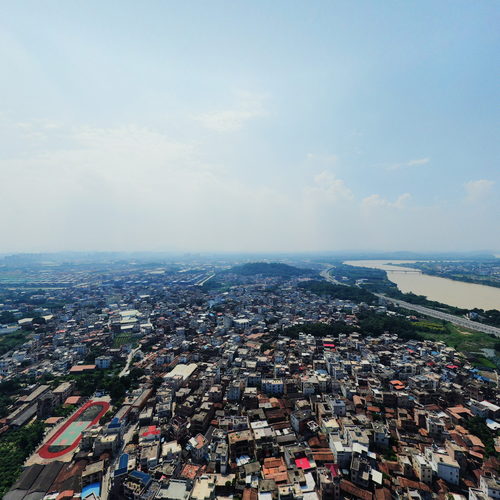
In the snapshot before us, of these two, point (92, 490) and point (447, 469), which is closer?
point (92, 490)

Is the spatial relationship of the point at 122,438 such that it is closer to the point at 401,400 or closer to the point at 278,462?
the point at 278,462

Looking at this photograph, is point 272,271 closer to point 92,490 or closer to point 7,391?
point 7,391

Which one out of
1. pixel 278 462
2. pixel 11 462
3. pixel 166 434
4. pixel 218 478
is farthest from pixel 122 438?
pixel 278 462

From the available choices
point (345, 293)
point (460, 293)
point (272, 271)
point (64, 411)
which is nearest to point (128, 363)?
point (64, 411)

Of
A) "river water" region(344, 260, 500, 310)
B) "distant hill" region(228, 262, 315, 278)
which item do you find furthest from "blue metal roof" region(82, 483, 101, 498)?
"distant hill" region(228, 262, 315, 278)

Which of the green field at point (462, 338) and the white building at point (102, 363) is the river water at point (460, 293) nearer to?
the green field at point (462, 338)

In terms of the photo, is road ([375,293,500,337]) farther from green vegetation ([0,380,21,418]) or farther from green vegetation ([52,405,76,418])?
green vegetation ([0,380,21,418])

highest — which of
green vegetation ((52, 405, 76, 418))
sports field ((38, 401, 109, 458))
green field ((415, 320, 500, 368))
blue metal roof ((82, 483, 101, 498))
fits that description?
blue metal roof ((82, 483, 101, 498))
